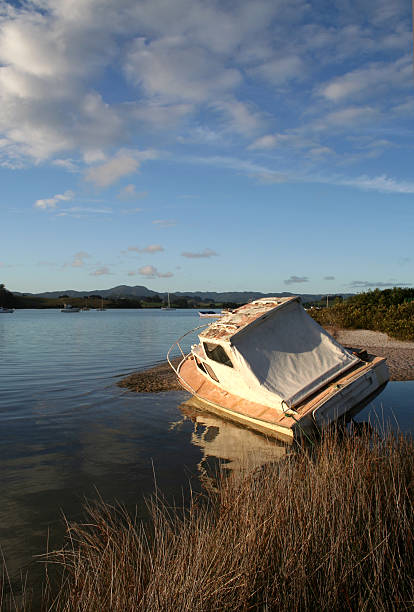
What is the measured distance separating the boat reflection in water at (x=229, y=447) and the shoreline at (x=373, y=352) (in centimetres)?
593

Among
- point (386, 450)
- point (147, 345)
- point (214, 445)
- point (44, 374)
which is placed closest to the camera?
point (386, 450)

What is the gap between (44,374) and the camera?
23828mm

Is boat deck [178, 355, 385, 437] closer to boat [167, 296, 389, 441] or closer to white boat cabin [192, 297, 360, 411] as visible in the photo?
boat [167, 296, 389, 441]

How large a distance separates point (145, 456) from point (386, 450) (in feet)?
19.9

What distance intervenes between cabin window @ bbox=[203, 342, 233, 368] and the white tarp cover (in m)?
0.85

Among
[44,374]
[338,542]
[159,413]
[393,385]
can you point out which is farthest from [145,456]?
[44,374]

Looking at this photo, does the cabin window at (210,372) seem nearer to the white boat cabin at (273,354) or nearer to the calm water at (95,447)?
the white boat cabin at (273,354)

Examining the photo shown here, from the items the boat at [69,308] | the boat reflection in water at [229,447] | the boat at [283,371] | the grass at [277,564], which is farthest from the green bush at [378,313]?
the boat at [69,308]

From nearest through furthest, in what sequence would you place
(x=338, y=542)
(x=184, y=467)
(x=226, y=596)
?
(x=226, y=596)
(x=338, y=542)
(x=184, y=467)

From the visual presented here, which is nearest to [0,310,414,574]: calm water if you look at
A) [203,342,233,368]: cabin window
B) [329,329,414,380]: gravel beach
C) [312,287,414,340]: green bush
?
[203,342,233,368]: cabin window

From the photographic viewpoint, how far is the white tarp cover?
476 inches

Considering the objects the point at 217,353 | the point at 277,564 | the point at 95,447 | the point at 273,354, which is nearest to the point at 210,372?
the point at 217,353

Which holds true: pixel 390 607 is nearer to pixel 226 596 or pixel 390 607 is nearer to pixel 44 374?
pixel 226 596

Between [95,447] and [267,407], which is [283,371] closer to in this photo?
[267,407]
